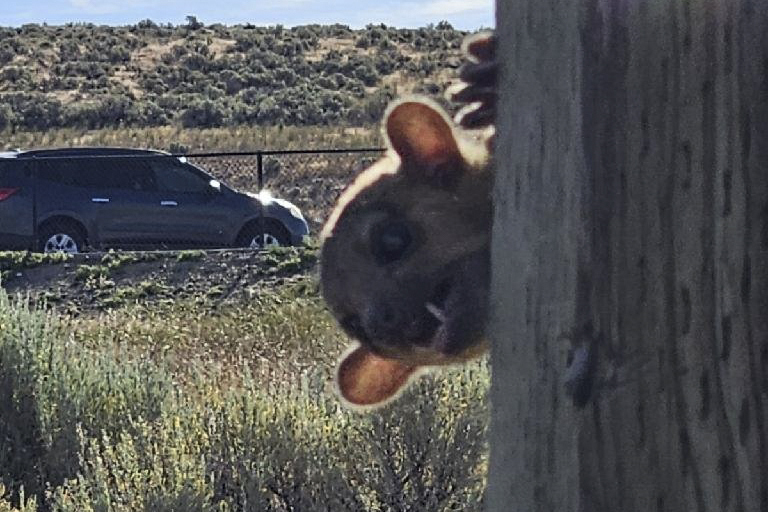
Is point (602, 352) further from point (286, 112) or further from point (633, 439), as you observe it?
point (286, 112)

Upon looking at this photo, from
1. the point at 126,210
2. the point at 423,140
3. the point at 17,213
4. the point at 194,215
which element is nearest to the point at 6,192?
the point at 17,213

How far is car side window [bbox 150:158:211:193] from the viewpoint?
2309 cm

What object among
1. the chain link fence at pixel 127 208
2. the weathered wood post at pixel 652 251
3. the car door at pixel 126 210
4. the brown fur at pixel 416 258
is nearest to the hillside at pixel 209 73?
the chain link fence at pixel 127 208

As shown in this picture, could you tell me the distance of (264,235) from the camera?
2292cm

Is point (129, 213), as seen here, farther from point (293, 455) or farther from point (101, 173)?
point (293, 455)

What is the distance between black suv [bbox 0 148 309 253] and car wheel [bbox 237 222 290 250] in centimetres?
2

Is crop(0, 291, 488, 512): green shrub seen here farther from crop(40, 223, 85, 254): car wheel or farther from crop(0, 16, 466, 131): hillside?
crop(0, 16, 466, 131): hillside

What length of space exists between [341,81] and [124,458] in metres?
49.2

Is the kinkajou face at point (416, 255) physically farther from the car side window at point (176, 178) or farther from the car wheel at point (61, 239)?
the car side window at point (176, 178)

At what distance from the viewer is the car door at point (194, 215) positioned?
2288cm

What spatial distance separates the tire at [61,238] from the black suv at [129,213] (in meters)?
0.02

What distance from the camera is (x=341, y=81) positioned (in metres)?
55.4

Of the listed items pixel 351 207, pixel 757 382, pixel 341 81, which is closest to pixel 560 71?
pixel 757 382

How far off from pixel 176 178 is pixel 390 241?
21100mm
